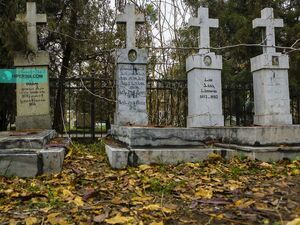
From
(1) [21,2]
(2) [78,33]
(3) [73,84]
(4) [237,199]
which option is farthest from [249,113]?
(4) [237,199]

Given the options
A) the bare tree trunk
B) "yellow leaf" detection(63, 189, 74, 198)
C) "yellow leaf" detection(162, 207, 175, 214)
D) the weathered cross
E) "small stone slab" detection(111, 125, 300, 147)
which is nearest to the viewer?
"yellow leaf" detection(162, 207, 175, 214)

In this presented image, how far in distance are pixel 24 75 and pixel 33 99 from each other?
516 millimetres

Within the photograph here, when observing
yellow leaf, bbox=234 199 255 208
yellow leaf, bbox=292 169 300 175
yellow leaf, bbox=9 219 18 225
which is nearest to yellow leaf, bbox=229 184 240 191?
yellow leaf, bbox=234 199 255 208

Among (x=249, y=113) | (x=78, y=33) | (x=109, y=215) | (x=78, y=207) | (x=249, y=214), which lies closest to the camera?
(x=249, y=214)

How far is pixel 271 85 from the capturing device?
8156 mm

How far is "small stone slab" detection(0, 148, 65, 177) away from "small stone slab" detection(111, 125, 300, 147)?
1208 mm

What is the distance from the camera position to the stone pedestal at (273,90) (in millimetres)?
8094

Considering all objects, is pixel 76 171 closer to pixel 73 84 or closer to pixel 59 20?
pixel 73 84

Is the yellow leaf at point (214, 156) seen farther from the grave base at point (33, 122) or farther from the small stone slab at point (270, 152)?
the grave base at point (33, 122)

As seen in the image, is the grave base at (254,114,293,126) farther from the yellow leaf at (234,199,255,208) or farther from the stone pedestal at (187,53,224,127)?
the yellow leaf at (234,199,255,208)

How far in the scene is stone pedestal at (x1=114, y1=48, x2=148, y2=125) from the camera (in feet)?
24.7

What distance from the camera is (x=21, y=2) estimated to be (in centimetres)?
1035

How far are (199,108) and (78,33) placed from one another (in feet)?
23.0

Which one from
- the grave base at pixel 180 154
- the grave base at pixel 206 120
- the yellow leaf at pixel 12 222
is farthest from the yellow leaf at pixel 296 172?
the grave base at pixel 206 120
